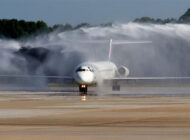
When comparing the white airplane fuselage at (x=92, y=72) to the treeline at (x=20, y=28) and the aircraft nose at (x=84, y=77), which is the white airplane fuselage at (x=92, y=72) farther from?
the treeline at (x=20, y=28)

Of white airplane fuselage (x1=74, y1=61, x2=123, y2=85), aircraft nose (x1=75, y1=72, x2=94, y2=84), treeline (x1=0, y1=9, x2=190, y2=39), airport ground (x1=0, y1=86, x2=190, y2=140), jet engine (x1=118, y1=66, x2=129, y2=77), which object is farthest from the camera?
treeline (x1=0, y1=9, x2=190, y2=39)

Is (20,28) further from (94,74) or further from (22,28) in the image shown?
(94,74)

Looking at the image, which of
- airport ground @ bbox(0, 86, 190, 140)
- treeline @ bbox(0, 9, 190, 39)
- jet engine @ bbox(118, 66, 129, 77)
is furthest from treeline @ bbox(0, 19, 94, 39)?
airport ground @ bbox(0, 86, 190, 140)

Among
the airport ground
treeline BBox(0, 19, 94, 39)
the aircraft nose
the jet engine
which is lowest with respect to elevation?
the airport ground

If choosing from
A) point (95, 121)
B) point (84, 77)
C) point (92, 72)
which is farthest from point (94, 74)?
point (95, 121)

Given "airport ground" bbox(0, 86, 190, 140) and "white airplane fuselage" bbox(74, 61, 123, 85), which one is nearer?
"airport ground" bbox(0, 86, 190, 140)

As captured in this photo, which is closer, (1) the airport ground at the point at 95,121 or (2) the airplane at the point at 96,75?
(1) the airport ground at the point at 95,121

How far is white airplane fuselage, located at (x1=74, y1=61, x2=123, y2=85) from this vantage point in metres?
72.4

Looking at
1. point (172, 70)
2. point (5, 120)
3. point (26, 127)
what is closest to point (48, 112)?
point (5, 120)

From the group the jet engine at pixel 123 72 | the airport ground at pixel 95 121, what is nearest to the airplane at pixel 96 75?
the jet engine at pixel 123 72

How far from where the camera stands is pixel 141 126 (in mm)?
33125

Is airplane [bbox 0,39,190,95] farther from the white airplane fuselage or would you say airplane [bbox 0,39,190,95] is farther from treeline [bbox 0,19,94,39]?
treeline [bbox 0,19,94,39]

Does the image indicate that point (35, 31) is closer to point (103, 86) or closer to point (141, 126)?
point (103, 86)

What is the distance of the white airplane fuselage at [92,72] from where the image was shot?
72.4 meters
